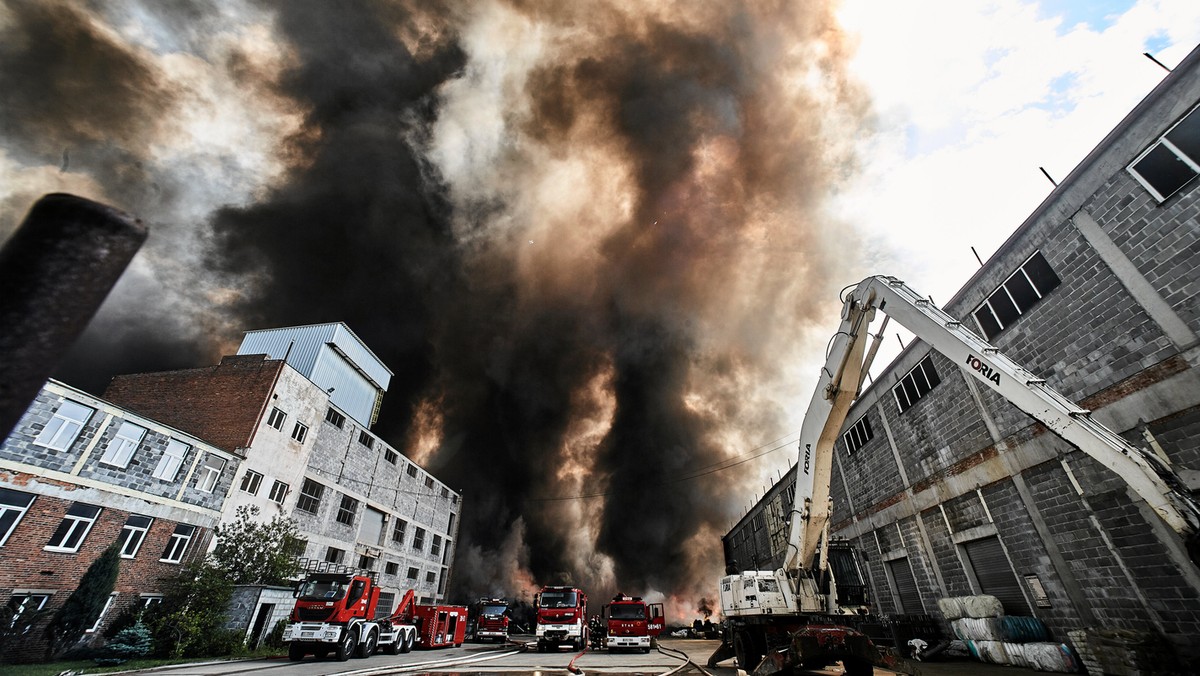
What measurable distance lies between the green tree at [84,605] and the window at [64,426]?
4246mm

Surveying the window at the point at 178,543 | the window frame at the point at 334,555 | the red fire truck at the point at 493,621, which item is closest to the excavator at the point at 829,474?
the red fire truck at the point at 493,621

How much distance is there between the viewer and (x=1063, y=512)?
42.8ft

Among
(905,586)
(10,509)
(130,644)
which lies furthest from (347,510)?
(905,586)

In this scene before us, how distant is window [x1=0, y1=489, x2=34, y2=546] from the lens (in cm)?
1548

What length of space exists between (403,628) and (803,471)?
59.0ft

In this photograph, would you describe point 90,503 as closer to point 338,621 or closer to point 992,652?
point 338,621

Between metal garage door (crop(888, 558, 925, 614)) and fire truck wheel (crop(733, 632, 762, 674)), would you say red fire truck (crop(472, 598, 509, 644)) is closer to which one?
fire truck wheel (crop(733, 632, 762, 674))

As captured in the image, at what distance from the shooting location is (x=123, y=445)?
63.3 feet

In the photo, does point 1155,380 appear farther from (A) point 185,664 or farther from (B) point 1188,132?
(A) point 185,664

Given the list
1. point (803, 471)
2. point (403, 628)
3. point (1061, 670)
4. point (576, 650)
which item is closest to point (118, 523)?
point (403, 628)

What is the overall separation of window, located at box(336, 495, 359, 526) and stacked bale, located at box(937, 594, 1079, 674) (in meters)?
33.7

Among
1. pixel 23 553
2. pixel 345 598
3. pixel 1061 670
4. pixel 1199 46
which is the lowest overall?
pixel 1061 670

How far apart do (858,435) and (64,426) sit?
34.0 m

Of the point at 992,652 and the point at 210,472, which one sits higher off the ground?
the point at 210,472
